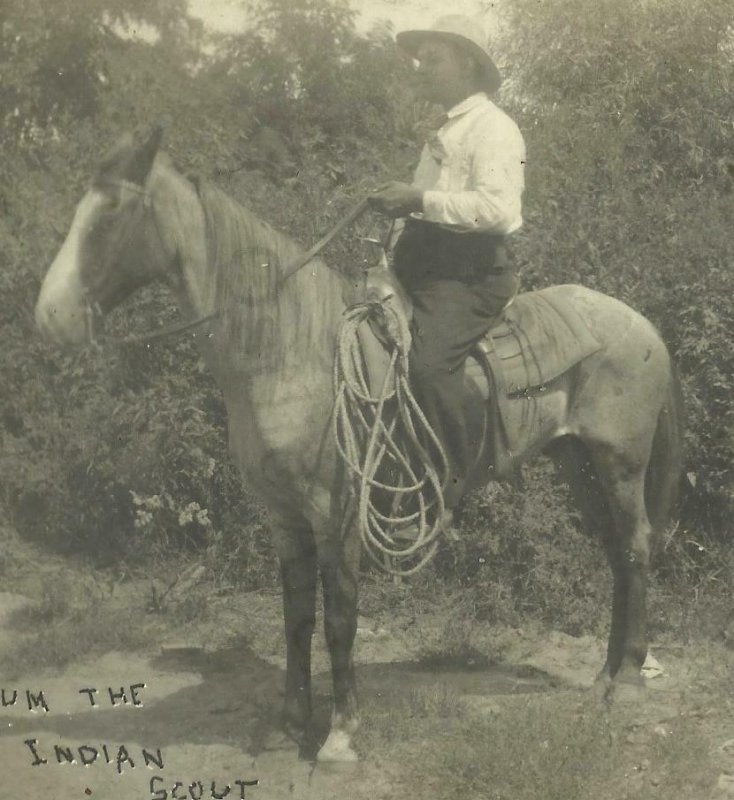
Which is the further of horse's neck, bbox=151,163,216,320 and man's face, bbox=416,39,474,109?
man's face, bbox=416,39,474,109

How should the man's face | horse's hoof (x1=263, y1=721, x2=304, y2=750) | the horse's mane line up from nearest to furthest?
the horse's mane → the man's face → horse's hoof (x1=263, y1=721, x2=304, y2=750)

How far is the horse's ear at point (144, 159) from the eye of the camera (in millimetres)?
3971

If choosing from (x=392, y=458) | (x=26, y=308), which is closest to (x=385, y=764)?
(x=392, y=458)

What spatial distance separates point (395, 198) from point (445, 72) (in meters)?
0.68

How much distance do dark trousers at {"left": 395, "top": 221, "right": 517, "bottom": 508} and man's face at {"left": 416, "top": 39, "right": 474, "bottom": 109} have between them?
59 cm

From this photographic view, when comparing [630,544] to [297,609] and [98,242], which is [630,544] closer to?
[297,609]

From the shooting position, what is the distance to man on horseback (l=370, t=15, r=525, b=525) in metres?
4.44

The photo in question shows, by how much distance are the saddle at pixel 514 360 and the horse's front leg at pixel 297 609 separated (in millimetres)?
935

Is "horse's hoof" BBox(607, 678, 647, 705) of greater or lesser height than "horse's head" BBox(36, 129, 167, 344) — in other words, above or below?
below

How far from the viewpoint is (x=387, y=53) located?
27.0 ft

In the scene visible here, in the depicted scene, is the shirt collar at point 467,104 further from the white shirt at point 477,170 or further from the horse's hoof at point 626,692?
the horse's hoof at point 626,692

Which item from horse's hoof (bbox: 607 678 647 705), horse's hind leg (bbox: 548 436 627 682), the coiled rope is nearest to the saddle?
the coiled rope

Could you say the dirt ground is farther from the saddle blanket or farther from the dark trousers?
the saddle blanket

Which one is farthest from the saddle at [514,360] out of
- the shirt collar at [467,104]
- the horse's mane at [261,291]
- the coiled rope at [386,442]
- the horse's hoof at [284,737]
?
the horse's hoof at [284,737]
